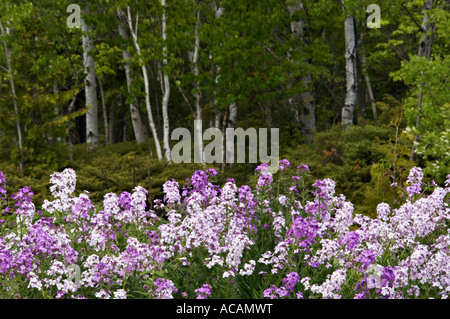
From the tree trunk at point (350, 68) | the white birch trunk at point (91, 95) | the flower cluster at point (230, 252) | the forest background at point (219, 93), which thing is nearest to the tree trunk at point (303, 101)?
the forest background at point (219, 93)

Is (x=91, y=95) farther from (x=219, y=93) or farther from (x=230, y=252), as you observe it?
(x=230, y=252)

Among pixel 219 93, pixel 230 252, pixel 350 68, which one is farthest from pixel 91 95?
pixel 230 252

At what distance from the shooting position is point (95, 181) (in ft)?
38.9

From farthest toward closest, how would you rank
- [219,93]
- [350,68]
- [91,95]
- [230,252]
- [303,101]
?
1. [91,95]
2. [303,101]
3. [350,68]
4. [219,93]
5. [230,252]

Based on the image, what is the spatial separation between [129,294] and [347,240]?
6.02ft

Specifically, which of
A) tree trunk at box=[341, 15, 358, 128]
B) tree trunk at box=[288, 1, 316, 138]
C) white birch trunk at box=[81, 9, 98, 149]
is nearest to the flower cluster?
tree trunk at box=[341, 15, 358, 128]

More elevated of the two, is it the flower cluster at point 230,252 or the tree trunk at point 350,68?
the tree trunk at point 350,68

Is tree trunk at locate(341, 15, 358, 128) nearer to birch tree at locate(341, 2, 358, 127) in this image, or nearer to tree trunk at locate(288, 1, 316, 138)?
birch tree at locate(341, 2, 358, 127)

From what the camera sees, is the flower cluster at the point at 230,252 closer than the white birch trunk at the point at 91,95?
Yes

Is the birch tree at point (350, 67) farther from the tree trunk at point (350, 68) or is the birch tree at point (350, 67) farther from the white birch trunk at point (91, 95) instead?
the white birch trunk at point (91, 95)

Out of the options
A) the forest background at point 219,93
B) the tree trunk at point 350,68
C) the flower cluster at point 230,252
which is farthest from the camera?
the tree trunk at point 350,68

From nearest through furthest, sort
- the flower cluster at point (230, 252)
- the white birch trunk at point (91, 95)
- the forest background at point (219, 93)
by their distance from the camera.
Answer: the flower cluster at point (230, 252) → the forest background at point (219, 93) → the white birch trunk at point (91, 95)
